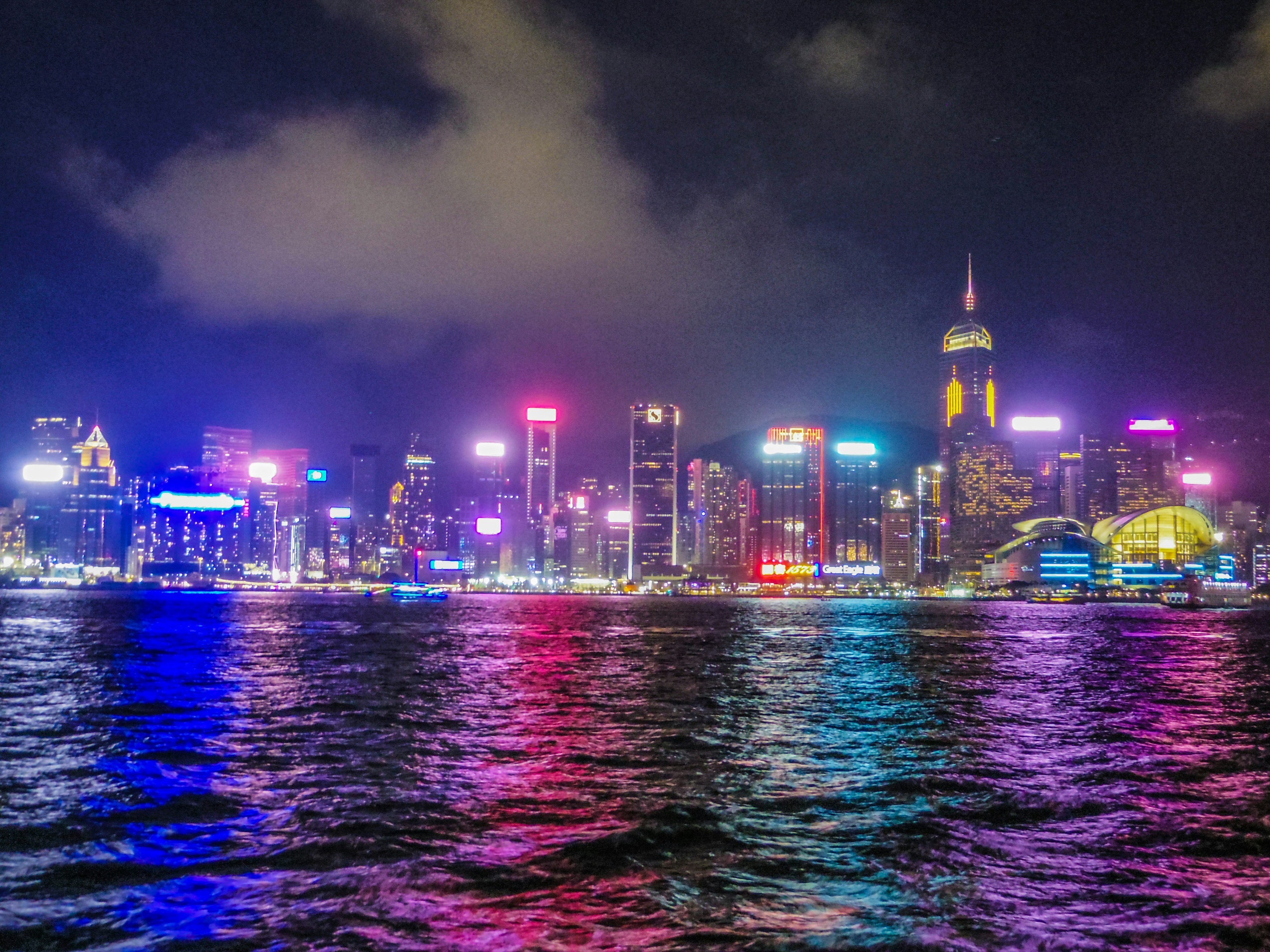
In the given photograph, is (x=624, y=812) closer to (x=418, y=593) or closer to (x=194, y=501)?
(x=194, y=501)

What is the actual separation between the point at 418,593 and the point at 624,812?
179347 mm

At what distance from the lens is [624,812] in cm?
1464

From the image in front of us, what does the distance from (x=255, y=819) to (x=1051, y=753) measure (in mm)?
16888

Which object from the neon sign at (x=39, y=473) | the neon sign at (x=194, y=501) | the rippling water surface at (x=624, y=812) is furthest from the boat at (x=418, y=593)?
the rippling water surface at (x=624, y=812)

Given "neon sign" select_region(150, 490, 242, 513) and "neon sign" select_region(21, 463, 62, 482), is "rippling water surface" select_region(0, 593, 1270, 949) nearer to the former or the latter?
"neon sign" select_region(150, 490, 242, 513)

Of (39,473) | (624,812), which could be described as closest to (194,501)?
(39,473)

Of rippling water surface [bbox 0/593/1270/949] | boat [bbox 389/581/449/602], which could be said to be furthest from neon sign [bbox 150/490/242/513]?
rippling water surface [bbox 0/593/1270/949]

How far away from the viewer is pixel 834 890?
10.8m

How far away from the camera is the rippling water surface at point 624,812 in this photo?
9719mm

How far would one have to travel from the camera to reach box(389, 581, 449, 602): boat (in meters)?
185

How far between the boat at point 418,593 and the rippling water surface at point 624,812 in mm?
148727

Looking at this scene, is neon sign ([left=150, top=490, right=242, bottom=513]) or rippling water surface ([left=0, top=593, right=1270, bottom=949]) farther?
neon sign ([left=150, top=490, right=242, bottom=513])

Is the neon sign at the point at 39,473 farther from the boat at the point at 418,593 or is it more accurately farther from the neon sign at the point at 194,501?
the boat at the point at 418,593

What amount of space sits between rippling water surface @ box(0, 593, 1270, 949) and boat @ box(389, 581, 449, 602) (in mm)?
148727
